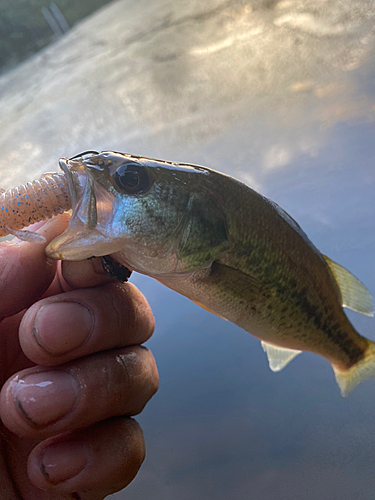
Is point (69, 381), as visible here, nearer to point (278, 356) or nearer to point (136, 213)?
point (136, 213)

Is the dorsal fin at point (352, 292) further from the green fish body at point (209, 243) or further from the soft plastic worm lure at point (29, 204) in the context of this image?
the soft plastic worm lure at point (29, 204)

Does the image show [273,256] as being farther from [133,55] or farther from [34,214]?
[133,55]

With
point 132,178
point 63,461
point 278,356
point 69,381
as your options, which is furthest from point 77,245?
point 278,356

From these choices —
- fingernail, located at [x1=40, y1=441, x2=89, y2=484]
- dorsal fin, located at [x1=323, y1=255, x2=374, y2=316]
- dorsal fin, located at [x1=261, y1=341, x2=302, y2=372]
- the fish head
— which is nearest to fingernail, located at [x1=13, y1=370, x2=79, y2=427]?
fingernail, located at [x1=40, y1=441, x2=89, y2=484]

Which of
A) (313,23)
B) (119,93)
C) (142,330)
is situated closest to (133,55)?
(119,93)

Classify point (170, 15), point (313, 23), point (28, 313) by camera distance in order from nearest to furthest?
1. point (28, 313)
2. point (313, 23)
3. point (170, 15)

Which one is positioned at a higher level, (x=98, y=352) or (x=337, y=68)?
(x=98, y=352)

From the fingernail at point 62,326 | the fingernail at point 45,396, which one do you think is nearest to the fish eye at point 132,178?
the fingernail at point 62,326
